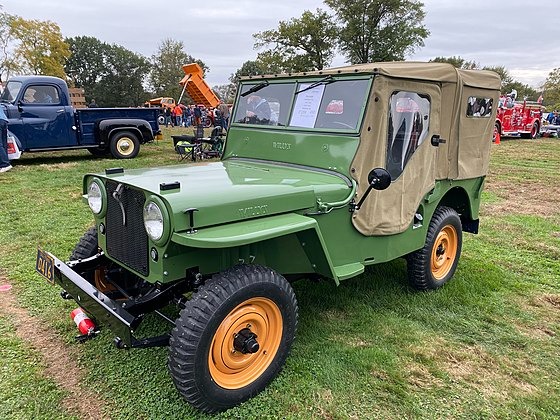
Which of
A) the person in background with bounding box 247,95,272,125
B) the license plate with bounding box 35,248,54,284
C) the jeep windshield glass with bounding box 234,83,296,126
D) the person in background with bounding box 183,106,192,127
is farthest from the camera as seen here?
the person in background with bounding box 183,106,192,127

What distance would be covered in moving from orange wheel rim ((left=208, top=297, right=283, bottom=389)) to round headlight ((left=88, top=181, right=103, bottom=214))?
1240 millimetres

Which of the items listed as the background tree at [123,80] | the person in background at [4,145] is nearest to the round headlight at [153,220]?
the person in background at [4,145]

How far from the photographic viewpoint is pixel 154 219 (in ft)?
7.82

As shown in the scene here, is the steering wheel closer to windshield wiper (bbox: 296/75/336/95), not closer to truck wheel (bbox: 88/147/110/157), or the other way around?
windshield wiper (bbox: 296/75/336/95)

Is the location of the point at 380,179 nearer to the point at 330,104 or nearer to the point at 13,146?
the point at 330,104

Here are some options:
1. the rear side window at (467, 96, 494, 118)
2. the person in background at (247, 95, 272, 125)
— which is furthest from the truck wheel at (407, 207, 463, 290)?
the person in background at (247, 95, 272, 125)

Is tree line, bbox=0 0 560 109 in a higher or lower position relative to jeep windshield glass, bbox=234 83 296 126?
higher

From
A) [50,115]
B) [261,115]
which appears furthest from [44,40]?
[261,115]

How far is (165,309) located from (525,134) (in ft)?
76.8

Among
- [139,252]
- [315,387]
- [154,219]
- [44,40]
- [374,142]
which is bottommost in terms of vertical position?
[315,387]

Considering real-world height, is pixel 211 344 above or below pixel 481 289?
above

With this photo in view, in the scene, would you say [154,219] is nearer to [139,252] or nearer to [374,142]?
[139,252]

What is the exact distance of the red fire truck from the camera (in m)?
19.9

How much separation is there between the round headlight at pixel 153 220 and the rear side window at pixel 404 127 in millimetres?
1888
